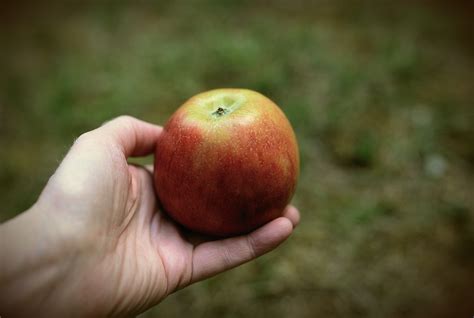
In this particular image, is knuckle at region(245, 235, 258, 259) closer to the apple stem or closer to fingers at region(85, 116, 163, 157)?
the apple stem

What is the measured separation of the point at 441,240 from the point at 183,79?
6.96ft

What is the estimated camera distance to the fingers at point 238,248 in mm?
1478

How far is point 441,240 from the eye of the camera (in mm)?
2154

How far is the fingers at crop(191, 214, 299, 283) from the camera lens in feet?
4.85

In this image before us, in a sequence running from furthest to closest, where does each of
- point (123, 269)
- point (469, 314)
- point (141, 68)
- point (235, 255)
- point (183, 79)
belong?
1. point (141, 68)
2. point (183, 79)
3. point (469, 314)
4. point (235, 255)
5. point (123, 269)

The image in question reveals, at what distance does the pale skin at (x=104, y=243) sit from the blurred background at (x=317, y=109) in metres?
0.61

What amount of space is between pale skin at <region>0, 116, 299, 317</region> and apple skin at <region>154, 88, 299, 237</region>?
12 centimetres

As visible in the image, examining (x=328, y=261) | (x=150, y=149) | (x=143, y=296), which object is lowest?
(x=328, y=261)

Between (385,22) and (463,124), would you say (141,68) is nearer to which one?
(385,22)

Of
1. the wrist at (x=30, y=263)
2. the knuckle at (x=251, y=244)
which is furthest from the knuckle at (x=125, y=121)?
the knuckle at (x=251, y=244)

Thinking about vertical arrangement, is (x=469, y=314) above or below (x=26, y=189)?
below

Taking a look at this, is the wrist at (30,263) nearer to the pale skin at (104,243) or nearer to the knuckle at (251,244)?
the pale skin at (104,243)

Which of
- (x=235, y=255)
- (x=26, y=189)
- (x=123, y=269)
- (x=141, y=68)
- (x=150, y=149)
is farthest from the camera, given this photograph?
(x=141, y=68)

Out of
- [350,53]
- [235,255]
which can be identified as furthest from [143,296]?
[350,53]
